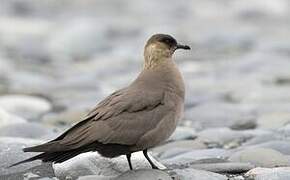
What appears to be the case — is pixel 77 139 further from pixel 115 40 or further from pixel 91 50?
pixel 115 40

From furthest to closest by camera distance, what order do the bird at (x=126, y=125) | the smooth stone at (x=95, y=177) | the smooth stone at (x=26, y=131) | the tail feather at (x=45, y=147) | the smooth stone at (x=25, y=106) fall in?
the smooth stone at (x=25, y=106)
the smooth stone at (x=26, y=131)
the smooth stone at (x=95, y=177)
the bird at (x=126, y=125)
the tail feather at (x=45, y=147)

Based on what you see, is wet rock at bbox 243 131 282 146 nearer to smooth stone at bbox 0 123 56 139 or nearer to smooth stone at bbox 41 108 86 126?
smooth stone at bbox 0 123 56 139

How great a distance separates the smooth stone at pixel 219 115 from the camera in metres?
8.37

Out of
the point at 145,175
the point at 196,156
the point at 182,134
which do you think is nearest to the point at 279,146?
the point at 196,156

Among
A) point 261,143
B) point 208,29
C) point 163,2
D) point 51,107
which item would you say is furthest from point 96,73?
point 163,2

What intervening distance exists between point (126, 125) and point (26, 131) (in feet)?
7.90

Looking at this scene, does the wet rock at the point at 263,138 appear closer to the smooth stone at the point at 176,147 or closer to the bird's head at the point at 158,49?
the smooth stone at the point at 176,147

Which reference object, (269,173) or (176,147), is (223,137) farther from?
(269,173)

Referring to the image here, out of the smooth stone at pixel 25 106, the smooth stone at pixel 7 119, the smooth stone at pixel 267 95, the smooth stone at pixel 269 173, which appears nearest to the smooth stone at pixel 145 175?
the smooth stone at pixel 269 173

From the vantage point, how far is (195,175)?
5.38 metres

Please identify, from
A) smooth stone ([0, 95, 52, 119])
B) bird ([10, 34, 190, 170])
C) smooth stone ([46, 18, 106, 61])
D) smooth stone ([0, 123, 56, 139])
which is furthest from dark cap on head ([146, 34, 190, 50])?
smooth stone ([46, 18, 106, 61])

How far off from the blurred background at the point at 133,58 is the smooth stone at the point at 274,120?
0.5 inches

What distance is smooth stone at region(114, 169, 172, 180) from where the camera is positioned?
5.29m

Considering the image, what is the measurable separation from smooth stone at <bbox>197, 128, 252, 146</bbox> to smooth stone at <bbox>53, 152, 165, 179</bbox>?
60.4 inches
